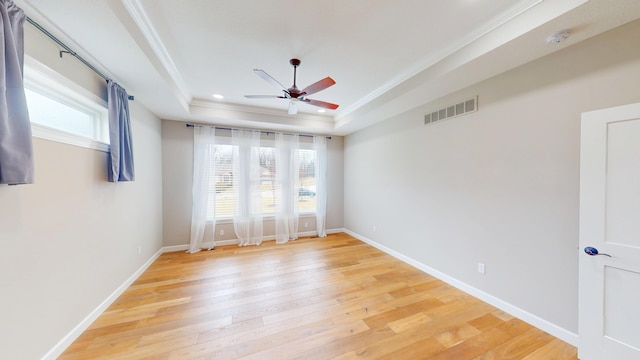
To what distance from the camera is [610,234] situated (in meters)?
1.59

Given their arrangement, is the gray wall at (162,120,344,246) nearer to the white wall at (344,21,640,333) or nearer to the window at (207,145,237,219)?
the window at (207,145,237,219)

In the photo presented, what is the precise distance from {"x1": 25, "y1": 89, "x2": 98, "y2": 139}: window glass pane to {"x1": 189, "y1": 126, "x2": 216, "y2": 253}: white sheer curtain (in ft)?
6.36

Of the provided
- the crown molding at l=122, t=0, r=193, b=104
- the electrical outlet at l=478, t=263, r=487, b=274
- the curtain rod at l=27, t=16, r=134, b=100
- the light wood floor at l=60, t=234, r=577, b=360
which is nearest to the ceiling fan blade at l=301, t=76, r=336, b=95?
the crown molding at l=122, t=0, r=193, b=104

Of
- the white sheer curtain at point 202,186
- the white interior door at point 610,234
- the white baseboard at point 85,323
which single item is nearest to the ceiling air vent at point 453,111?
the white interior door at point 610,234

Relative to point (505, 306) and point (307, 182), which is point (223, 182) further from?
point (505, 306)

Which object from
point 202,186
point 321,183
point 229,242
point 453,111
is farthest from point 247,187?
point 453,111

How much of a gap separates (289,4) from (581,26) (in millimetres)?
2251

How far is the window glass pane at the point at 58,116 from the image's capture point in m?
1.70

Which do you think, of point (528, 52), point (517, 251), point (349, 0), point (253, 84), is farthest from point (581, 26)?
point (253, 84)

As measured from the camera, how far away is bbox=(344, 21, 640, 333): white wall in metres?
1.85

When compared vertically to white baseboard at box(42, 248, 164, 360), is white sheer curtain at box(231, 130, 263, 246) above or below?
above

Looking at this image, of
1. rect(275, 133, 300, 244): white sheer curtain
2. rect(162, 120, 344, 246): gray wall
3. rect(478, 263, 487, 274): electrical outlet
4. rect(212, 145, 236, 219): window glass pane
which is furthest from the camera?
rect(275, 133, 300, 244): white sheer curtain

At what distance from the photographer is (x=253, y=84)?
127 inches

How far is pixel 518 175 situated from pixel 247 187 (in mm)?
4340
